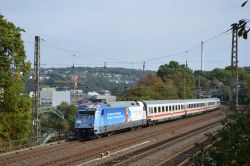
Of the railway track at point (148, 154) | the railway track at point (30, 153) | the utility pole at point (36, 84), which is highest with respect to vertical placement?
the utility pole at point (36, 84)

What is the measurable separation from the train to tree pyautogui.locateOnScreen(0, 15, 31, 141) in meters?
4.62

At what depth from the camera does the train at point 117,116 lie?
34.5m

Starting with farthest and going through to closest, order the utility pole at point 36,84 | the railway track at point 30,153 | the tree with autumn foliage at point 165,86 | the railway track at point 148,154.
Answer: the tree with autumn foliage at point 165,86
the utility pole at point 36,84
the railway track at point 30,153
the railway track at point 148,154

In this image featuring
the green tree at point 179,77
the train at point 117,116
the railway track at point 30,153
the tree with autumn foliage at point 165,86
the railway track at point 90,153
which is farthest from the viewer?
the green tree at point 179,77

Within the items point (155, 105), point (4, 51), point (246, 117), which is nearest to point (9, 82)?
point (4, 51)

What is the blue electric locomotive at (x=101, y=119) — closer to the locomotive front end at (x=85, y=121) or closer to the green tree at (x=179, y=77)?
the locomotive front end at (x=85, y=121)

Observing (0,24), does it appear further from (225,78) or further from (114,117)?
(225,78)

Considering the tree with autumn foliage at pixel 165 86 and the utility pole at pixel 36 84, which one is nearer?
the utility pole at pixel 36 84

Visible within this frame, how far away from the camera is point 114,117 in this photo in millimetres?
37188

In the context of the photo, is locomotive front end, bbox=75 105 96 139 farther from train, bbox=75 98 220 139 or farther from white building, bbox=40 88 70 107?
white building, bbox=40 88 70 107

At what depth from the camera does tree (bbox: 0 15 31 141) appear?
33.8 m

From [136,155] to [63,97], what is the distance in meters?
119

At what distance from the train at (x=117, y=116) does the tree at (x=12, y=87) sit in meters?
4.62

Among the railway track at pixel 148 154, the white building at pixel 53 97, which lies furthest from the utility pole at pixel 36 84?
the white building at pixel 53 97
